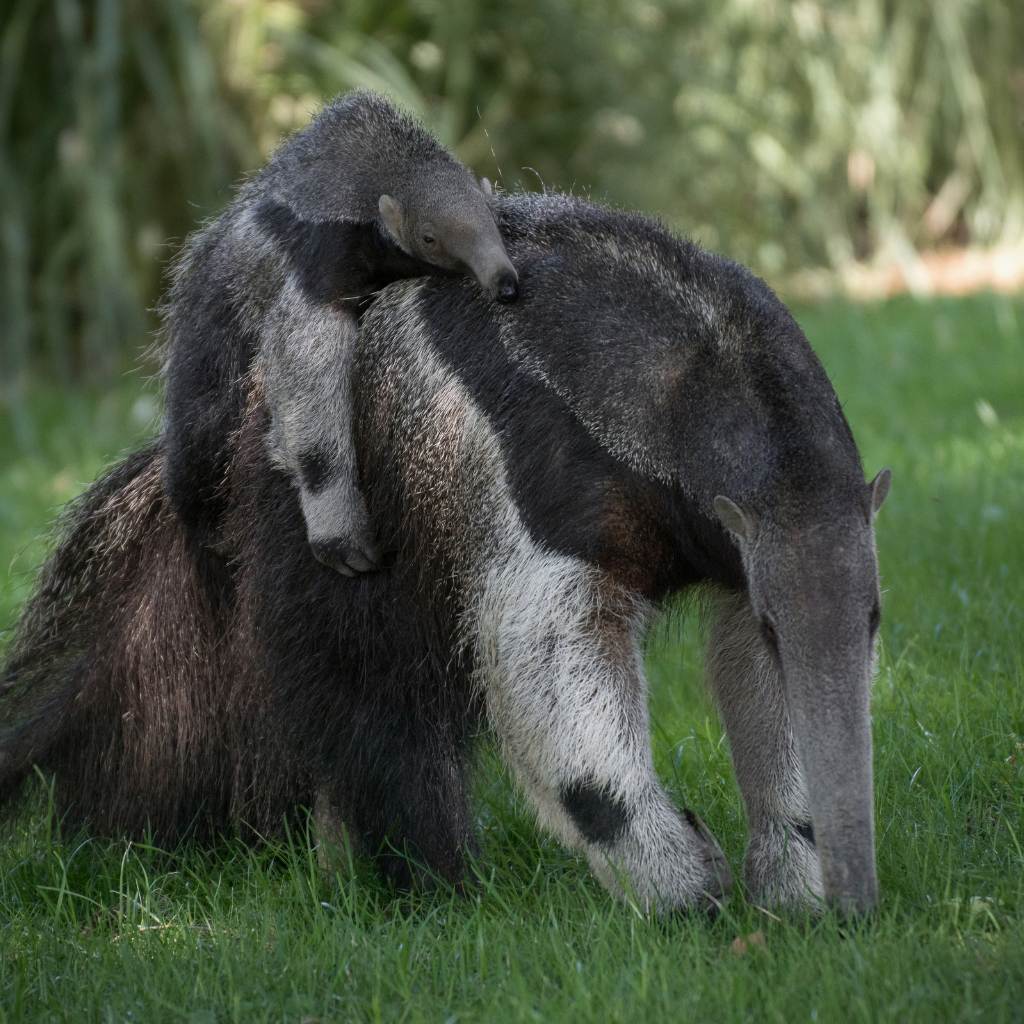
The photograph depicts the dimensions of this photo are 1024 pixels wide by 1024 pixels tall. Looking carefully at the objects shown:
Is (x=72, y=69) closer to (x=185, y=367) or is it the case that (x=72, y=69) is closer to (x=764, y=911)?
(x=185, y=367)

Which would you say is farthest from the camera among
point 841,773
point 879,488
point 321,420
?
point 321,420

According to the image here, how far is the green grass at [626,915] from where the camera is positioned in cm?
325

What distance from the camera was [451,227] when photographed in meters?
3.94

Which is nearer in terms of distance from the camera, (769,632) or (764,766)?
(769,632)

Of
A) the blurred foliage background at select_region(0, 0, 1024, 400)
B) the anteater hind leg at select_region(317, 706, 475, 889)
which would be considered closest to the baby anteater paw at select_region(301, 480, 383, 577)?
the anteater hind leg at select_region(317, 706, 475, 889)

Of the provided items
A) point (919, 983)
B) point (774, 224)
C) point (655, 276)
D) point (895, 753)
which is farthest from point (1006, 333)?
point (919, 983)

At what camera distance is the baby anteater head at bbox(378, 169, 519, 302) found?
3.83 m

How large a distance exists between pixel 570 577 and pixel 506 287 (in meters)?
0.73

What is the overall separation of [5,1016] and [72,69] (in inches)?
356

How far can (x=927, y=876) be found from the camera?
3.77 m

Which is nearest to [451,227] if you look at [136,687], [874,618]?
[874,618]

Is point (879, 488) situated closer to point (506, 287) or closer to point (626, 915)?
point (506, 287)

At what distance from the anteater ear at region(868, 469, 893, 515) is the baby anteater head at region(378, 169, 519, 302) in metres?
0.99

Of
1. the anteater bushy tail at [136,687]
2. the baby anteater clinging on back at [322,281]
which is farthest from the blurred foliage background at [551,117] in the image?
the baby anteater clinging on back at [322,281]
